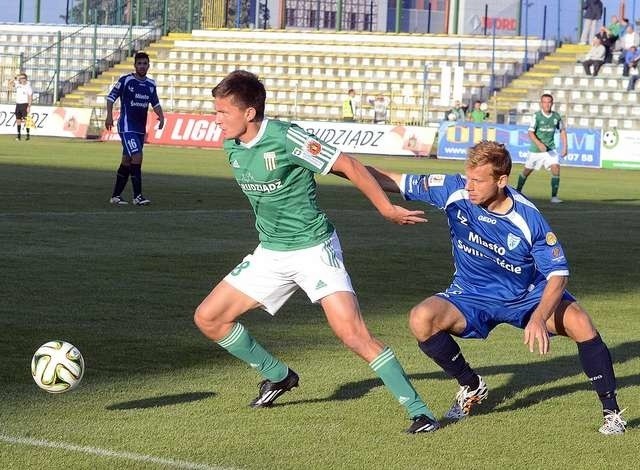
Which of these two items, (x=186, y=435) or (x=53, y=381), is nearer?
(x=186, y=435)

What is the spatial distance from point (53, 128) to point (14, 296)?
35299 millimetres

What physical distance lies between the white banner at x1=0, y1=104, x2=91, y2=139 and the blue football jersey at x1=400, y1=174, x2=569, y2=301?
38.3m

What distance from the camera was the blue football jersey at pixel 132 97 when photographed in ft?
65.3

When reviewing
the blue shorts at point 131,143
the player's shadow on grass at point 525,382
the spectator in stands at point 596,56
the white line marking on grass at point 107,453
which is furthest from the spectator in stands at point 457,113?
the white line marking on grass at point 107,453

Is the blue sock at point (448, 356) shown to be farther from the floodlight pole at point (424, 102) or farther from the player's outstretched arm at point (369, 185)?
the floodlight pole at point (424, 102)

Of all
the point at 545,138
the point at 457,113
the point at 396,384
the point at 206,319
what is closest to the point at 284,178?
the point at 206,319

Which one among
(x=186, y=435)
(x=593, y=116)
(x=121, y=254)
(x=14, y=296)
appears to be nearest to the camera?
(x=186, y=435)

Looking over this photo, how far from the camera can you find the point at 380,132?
4084 cm

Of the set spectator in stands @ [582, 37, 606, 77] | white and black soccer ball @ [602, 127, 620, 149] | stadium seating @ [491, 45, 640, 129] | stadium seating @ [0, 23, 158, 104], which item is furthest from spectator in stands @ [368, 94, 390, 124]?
stadium seating @ [0, 23, 158, 104]

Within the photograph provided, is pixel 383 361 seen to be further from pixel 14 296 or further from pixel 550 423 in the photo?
pixel 14 296

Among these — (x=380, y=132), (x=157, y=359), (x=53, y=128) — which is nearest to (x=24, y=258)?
(x=157, y=359)

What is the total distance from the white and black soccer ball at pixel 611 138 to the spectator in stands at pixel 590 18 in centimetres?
967

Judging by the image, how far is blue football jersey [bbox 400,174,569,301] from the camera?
22.2 ft

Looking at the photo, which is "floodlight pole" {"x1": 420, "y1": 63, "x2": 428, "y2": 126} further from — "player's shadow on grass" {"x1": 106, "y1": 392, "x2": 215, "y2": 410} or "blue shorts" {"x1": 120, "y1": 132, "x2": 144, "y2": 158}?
"player's shadow on grass" {"x1": 106, "y1": 392, "x2": 215, "y2": 410}
